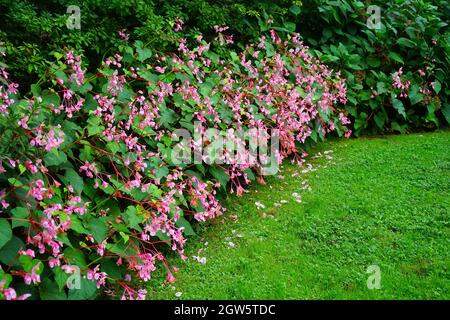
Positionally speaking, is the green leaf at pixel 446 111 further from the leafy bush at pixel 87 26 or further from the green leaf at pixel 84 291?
the green leaf at pixel 84 291

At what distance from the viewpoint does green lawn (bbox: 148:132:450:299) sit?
138 inches

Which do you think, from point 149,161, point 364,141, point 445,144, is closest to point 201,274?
point 149,161

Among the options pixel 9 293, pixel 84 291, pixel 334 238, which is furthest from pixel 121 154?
pixel 334 238

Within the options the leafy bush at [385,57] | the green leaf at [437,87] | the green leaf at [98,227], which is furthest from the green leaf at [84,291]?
the green leaf at [437,87]

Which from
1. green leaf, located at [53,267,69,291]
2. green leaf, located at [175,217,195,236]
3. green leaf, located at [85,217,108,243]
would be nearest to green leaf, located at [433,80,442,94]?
green leaf, located at [175,217,195,236]

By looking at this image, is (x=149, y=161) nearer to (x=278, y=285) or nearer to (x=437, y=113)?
(x=278, y=285)

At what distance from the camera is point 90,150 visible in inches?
142

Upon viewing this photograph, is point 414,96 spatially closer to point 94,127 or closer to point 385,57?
point 385,57

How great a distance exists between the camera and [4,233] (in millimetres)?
2756

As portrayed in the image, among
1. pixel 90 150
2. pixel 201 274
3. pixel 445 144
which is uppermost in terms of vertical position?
pixel 90 150

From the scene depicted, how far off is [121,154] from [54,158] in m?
0.64

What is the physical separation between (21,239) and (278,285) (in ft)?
5.40

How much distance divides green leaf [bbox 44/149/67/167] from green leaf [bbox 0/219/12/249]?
21.7 inches

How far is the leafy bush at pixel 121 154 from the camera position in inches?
117
